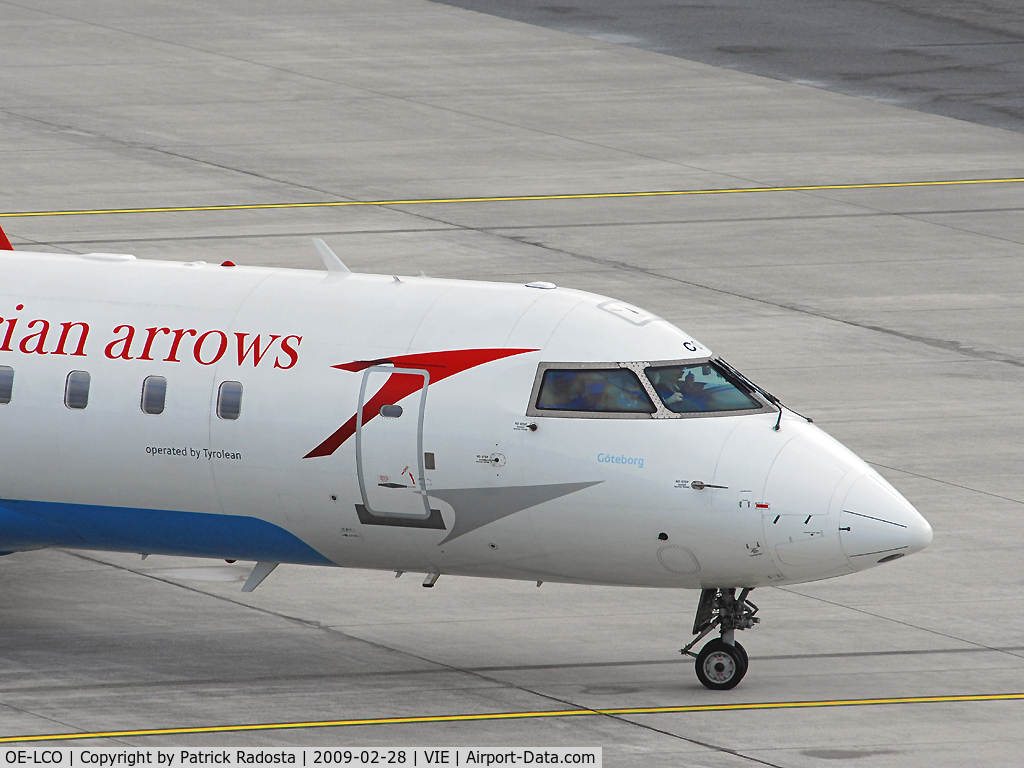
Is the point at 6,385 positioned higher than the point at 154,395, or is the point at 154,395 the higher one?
the point at 6,385

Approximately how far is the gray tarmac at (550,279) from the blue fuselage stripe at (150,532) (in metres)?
1.17

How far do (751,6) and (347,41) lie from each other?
572 inches

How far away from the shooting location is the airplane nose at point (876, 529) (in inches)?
768

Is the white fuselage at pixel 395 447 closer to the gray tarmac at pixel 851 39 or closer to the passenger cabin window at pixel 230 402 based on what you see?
the passenger cabin window at pixel 230 402

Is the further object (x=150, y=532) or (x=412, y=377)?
(x=150, y=532)

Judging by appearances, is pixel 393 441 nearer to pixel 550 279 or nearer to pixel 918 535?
pixel 918 535

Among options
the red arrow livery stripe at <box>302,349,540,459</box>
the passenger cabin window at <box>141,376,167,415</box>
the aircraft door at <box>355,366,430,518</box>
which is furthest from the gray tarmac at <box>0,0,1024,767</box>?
the passenger cabin window at <box>141,376,167,415</box>

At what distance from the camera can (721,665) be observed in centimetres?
2055

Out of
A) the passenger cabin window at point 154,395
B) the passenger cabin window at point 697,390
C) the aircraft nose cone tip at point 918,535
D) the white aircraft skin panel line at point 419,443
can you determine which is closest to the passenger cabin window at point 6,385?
the white aircraft skin panel line at point 419,443

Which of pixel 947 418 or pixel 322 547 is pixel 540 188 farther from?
pixel 322 547

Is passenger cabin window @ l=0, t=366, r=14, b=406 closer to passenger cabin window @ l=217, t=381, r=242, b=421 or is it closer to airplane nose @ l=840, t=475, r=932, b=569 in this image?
passenger cabin window @ l=217, t=381, r=242, b=421

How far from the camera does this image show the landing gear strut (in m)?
20.5

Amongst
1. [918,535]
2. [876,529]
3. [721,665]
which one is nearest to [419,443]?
[721,665]

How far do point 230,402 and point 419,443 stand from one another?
198cm
